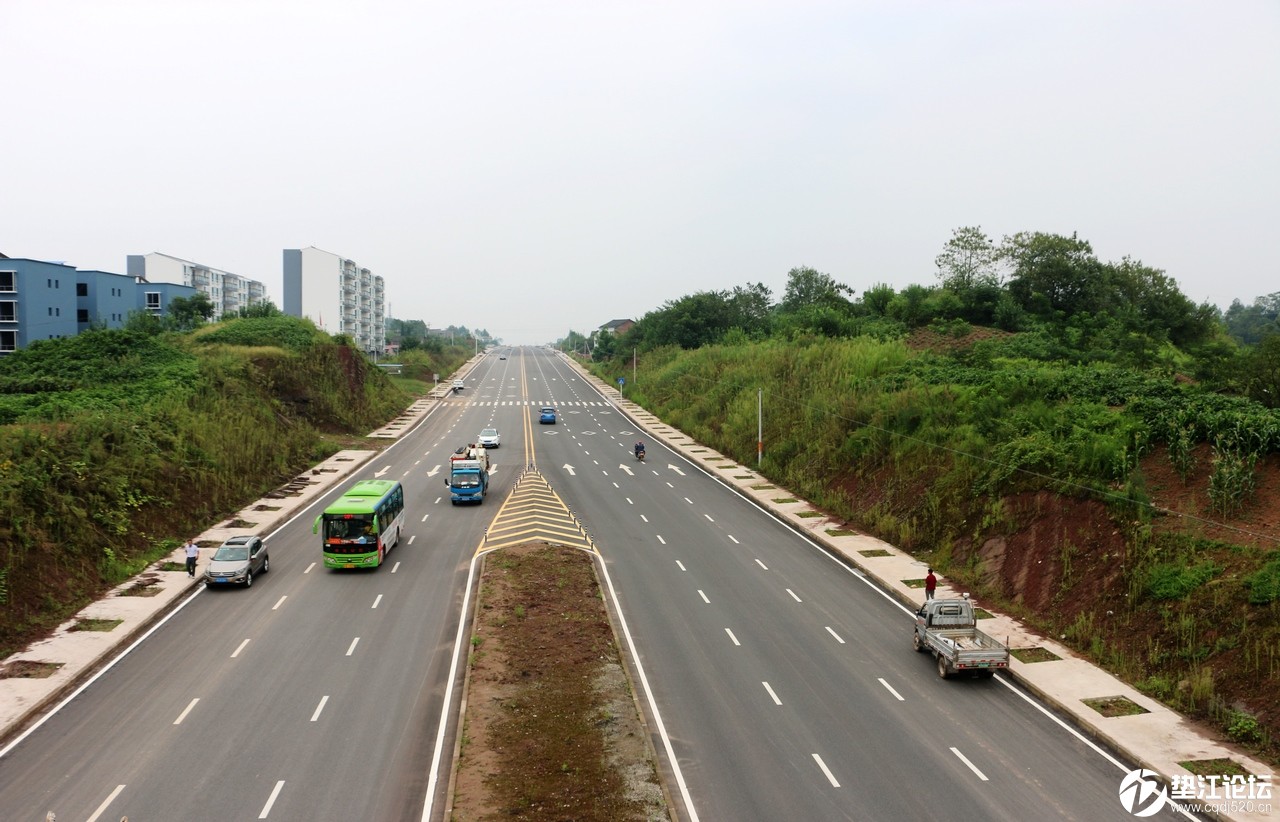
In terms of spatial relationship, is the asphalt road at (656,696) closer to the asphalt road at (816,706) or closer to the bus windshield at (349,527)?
the asphalt road at (816,706)

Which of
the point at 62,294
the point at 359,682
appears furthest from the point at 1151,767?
the point at 62,294

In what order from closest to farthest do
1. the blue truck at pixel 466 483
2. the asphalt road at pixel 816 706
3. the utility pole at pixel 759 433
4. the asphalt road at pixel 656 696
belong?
the asphalt road at pixel 656 696
the asphalt road at pixel 816 706
the blue truck at pixel 466 483
the utility pole at pixel 759 433

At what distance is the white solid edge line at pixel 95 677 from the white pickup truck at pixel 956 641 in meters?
20.9

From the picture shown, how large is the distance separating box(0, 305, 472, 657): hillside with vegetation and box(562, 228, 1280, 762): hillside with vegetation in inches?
1135

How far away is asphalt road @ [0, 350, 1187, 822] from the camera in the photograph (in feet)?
50.7

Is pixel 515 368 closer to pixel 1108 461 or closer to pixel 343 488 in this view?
pixel 343 488

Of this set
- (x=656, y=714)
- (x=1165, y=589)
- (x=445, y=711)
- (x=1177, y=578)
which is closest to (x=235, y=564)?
(x=445, y=711)

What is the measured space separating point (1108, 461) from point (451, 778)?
24071 mm

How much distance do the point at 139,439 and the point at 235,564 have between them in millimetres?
12890

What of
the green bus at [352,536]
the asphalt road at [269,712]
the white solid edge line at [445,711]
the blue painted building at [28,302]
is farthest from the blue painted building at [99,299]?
the white solid edge line at [445,711]

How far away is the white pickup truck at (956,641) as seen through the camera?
20984 mm

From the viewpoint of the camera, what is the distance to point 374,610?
2658 centimetres

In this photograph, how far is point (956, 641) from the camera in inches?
857

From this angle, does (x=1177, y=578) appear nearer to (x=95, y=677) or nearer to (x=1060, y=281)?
(x=95, y=677)
